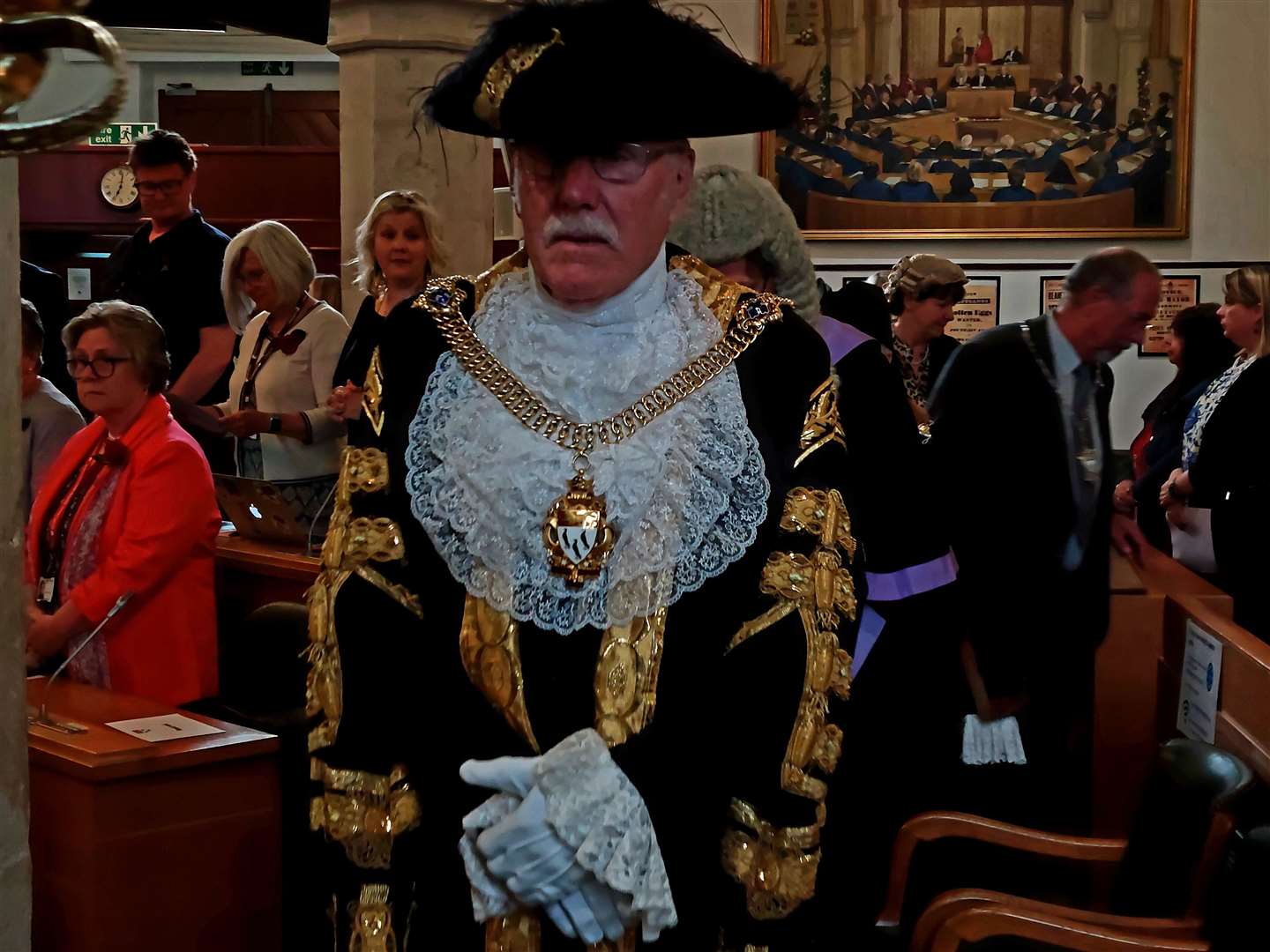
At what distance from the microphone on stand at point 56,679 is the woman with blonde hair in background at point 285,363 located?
986mm

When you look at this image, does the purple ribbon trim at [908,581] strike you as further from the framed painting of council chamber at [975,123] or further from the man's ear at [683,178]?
the framed painting of council chamber at [975,123]

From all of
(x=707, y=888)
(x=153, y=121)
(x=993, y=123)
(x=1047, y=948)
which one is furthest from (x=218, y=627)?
(x=153, y=121)

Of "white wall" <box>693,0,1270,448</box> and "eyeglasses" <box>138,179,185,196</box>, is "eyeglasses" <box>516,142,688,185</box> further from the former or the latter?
"white wall" <box>693,0,1270,448</box>

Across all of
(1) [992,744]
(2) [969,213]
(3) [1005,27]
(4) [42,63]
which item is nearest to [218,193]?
(2) [969,213]

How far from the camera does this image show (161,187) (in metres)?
5.41

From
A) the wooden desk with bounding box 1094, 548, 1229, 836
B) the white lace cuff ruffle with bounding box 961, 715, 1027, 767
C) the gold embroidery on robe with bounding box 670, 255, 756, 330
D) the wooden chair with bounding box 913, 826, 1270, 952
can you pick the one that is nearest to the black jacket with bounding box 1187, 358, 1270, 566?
the wooden desk with bounding box 1094, 548, 1229, 836

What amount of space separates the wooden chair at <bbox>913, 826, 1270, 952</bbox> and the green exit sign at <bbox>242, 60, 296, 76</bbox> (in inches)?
517

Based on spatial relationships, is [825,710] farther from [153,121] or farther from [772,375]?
[153,121]

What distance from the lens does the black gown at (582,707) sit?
74.4 inches

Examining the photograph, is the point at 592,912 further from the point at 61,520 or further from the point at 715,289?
the point at 61,520

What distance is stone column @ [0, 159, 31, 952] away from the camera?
1.88m

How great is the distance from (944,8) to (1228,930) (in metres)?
7.36

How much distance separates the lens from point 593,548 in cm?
193

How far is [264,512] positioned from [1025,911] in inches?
109
